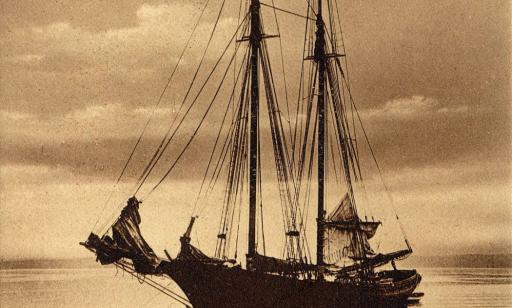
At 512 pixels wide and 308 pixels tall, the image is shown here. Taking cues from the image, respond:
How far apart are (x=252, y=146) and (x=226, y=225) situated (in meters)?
3.35

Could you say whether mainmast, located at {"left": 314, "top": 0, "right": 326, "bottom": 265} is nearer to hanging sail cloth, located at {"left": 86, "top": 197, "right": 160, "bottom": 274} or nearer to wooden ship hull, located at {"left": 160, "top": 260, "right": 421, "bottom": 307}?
wooden ship hull, located at {"left": 160, "top": 260, "right": 421, "bottom": 307}

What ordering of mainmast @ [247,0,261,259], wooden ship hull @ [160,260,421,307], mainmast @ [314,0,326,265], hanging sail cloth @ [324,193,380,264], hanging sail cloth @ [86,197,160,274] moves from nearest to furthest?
hanging sail cloth @ [86,197,160,274] < wooden ship hull @ [160,260,421,307] < mainmast @ [247,0,261,259] < mainmast @ [314,0,326,265] < hanging sail cloth @ [324,193,380,264]

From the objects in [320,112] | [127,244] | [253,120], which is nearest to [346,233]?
[320,112]

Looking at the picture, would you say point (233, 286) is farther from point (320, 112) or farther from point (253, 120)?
point (320, 112)

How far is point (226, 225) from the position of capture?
91.9 feet

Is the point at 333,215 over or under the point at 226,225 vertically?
over

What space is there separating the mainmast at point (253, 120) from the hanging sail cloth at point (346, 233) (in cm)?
1052

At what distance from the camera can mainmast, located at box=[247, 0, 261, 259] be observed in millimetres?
26516

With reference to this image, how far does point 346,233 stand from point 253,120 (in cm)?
1306

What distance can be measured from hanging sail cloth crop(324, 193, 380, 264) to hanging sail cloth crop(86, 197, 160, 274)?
1387 cm

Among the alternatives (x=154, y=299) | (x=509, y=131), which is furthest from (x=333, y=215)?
(x=154, y=299)

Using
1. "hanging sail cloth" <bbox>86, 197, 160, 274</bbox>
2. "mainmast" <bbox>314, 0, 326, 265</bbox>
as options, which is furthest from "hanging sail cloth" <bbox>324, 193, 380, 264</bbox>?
"hanging sail cloth" <bbox>86, 197, 160, 274</bbox>

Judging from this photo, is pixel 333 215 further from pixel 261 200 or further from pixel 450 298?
pixel 450 298

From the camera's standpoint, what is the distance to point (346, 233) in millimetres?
38094
